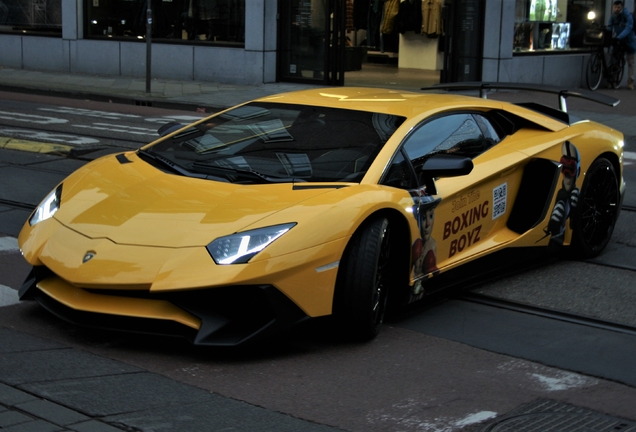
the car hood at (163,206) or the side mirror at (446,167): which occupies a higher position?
the side mirror at (446,167)

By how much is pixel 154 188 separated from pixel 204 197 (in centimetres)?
34

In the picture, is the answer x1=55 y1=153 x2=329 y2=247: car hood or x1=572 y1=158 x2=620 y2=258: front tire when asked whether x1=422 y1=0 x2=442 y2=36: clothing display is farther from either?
x1=55 y1=153 x2=329 y2=247: car hood

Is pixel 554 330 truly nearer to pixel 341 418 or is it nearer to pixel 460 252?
pixel 460 252

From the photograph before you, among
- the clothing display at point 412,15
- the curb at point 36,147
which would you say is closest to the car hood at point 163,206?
the curb at point 36,147

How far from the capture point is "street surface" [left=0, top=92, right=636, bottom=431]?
12.7 ft

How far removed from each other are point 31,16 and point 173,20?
4306 mm

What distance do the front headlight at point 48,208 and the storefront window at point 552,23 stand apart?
15944 millimetres

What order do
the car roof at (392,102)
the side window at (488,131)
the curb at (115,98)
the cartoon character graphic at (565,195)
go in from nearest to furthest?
the car roof at (392,102) < the side window at (488,131) < the cartoon character graphic at (565,195) < the curb at (115,98)

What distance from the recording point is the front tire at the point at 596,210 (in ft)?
22.3

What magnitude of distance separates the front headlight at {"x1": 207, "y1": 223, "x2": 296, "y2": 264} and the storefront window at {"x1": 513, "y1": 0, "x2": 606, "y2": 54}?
16376 millimetres

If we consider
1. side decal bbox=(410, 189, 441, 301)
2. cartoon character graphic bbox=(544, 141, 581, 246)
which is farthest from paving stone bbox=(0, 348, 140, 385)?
cartoon character graphic bbox=(544, 141, 581, 246)

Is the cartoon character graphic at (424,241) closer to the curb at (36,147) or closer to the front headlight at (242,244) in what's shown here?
the front headlight at (242,244)

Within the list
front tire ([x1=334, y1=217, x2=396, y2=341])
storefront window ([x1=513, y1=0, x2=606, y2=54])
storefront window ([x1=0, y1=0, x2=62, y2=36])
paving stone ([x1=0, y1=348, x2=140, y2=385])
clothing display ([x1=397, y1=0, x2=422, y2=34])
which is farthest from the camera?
clothing display ([x1=397, y1=0, x2=422, y2=34])

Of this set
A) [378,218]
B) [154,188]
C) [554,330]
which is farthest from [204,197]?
[554,330]
